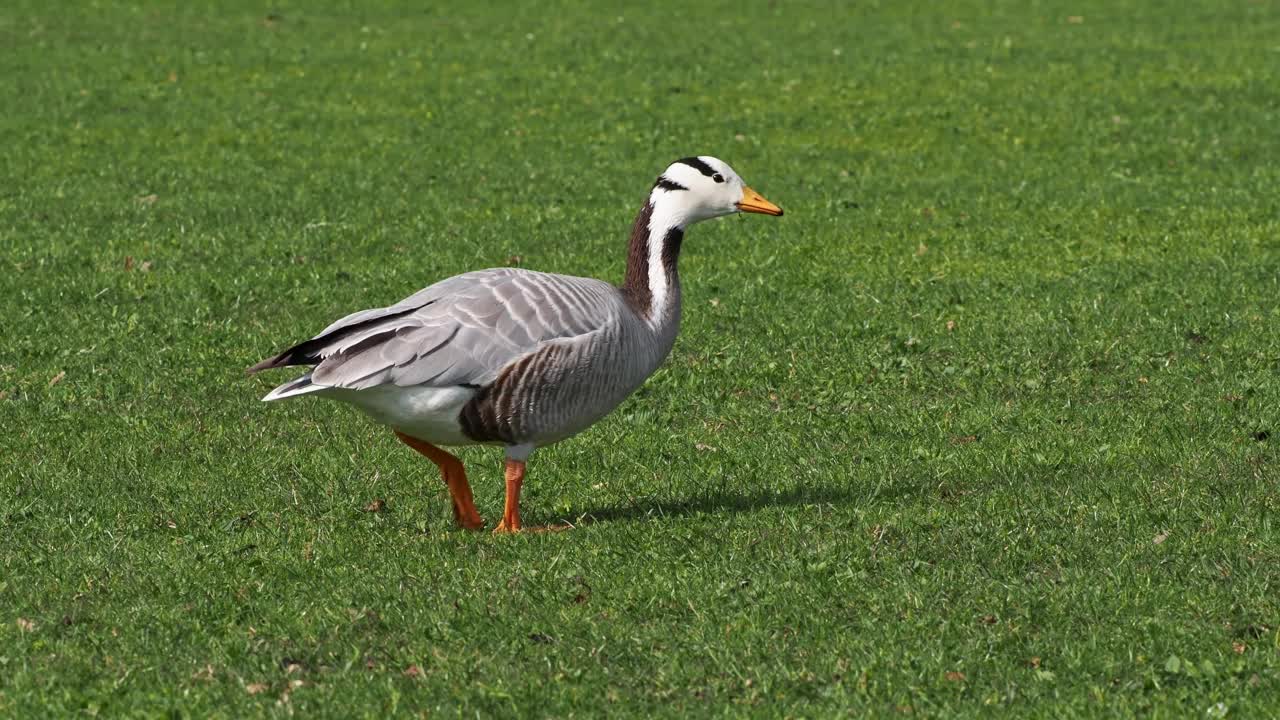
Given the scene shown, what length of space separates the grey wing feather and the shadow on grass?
1.18 m

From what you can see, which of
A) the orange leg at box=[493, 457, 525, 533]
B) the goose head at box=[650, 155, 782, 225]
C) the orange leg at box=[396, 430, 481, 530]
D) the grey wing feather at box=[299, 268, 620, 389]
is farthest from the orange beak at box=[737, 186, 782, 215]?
the orange leg at box=[396, 430, 481, 530]

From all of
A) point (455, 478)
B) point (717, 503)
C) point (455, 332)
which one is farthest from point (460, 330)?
point (717, 503)

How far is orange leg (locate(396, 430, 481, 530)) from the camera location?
9891 mm

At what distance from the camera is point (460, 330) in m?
9.33

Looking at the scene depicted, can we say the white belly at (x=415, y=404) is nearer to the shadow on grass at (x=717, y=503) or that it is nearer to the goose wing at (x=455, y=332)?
the goose wing at (x=455, y=332)

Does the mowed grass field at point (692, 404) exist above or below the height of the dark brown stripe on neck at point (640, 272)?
below

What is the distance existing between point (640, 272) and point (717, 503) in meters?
1.40

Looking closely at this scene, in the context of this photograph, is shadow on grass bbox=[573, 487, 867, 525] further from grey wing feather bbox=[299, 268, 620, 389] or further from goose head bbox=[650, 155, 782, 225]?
goose head bbox=[650, 155, 782, 225]

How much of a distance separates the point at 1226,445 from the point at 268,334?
750cm

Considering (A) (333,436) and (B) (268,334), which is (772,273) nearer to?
(B) (268,334)

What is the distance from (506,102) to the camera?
85.9ft

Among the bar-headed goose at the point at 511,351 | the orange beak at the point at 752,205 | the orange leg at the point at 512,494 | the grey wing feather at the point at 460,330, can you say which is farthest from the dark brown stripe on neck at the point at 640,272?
the orange leg at the point at 512,494

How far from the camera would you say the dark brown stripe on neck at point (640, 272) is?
396 inches

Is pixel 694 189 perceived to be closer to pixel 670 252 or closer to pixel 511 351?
pixel 670 252
